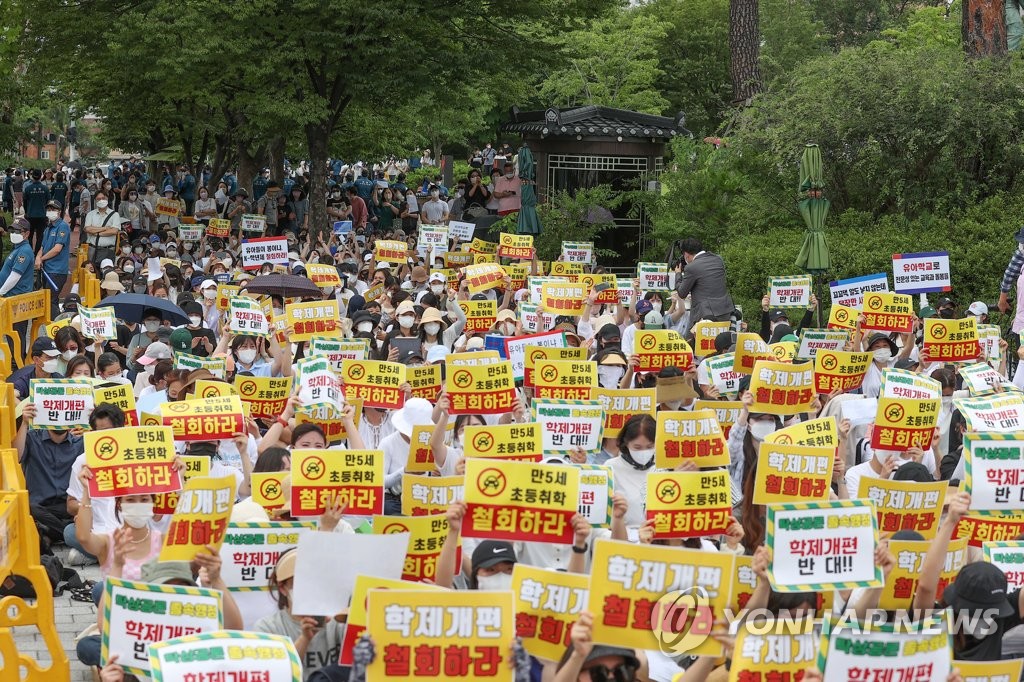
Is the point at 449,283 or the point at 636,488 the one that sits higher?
the point at 449,283

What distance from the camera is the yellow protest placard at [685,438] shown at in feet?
30.7

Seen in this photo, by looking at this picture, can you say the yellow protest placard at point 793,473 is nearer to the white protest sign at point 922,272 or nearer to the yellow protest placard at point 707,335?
the yellow protest placard at point 707,335

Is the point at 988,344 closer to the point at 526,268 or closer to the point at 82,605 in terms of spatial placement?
the point at 526,268

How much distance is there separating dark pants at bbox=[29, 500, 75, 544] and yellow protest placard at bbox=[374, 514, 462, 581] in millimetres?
4992

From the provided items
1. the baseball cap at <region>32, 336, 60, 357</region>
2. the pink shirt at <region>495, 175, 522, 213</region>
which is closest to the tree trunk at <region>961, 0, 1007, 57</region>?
the pink shirt at <region>495, 175, 522, 213</region>

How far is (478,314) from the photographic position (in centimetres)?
1566

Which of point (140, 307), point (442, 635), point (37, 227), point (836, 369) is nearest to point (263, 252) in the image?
point (140, 307)

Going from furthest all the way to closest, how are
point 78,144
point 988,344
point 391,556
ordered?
point 78,144 → point 988,344 → point 391,556

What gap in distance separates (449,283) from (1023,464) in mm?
12511

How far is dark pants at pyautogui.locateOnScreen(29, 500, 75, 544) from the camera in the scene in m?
12.1

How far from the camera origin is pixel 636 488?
30.4ft

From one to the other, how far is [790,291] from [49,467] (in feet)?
27.0

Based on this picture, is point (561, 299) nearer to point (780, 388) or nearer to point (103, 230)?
point (780, 388)

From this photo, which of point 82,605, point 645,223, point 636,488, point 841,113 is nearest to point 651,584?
point 636,488
